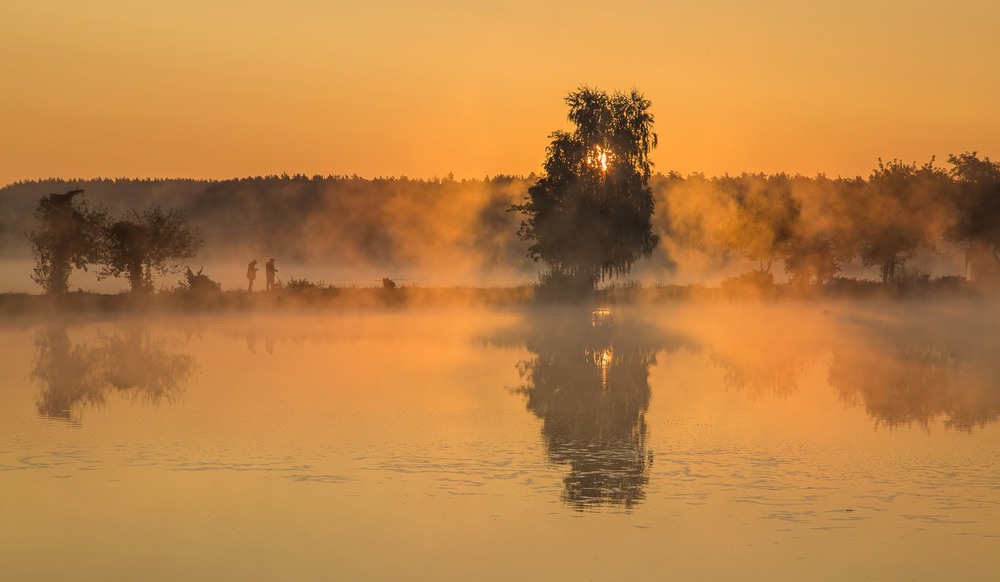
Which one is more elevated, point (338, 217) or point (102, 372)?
point (338, 217)

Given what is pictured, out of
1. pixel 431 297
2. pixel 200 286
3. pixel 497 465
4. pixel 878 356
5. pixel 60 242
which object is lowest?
pixel 497 465

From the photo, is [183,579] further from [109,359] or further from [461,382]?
[109,359]

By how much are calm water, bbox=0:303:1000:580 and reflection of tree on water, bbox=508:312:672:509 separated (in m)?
0.08

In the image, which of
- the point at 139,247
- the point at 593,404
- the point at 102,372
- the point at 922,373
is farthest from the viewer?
the point at 139,247

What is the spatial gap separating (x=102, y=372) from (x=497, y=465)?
623 inches

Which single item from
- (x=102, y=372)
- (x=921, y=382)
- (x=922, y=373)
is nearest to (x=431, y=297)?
(x=102, y=372)

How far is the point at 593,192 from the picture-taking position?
220ft

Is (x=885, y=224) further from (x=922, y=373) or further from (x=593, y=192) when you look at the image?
(x=922, y=373)

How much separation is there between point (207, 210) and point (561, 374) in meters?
150

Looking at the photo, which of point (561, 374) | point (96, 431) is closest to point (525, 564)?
point (96, 431)

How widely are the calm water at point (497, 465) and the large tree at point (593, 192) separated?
102ft

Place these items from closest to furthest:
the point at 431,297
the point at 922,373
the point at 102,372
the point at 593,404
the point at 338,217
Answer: the point at 593,404
the point at 102,372
the point at 922,373
the point at 431,297
the point at 338,217

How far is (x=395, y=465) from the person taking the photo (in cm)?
1745

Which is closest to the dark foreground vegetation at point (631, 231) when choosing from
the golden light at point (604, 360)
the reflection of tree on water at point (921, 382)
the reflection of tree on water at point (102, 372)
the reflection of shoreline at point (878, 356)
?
the reflection of shoreline at point (878, 356)
